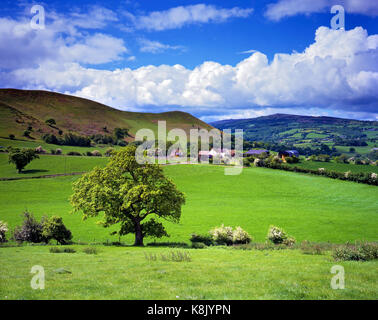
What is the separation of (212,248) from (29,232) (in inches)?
901

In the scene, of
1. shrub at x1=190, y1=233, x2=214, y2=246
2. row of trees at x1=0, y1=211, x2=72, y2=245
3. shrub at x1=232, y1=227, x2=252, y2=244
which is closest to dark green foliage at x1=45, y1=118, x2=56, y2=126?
A: row of trees at x1=0, y1=211, x2=72, y2=245

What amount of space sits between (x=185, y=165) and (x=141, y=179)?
79.2m

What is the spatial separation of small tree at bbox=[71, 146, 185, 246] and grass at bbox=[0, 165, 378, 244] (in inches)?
291

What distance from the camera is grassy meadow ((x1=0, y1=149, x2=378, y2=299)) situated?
1245cm

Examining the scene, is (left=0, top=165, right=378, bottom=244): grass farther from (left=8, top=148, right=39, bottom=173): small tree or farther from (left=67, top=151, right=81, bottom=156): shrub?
(left=67, top=151, right=81, bottom=156): shrub

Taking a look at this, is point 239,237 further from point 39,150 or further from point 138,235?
point 39,150

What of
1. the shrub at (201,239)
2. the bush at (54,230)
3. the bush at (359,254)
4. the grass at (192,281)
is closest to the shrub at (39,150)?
the bush at (54,230)

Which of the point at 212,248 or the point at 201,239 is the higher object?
the point at 212,248

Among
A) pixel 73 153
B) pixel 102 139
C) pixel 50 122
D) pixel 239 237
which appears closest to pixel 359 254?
pixel 239 237

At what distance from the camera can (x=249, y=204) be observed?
230 ft

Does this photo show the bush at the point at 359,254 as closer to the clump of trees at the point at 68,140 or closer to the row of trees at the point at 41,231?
the row of trees at the point at 41,231

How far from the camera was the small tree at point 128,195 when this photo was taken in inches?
1340

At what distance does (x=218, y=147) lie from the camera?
180 metres

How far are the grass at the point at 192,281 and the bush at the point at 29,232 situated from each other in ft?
60.9
